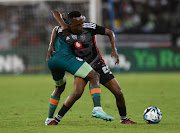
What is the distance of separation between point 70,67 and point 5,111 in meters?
2.99

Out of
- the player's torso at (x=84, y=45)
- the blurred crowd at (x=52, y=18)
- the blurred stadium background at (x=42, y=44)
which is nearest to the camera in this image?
the player's torso at (x=84, y=45)

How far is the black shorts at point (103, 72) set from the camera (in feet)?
23.5

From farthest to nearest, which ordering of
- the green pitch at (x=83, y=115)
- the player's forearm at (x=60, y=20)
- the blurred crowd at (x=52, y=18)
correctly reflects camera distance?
the blurred crowd at (x=52, y=18) → the player's forearm at (x=60, y=20) → the green pitch at (x=83, y=115)

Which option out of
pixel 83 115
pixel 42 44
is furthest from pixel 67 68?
pixel 42 44

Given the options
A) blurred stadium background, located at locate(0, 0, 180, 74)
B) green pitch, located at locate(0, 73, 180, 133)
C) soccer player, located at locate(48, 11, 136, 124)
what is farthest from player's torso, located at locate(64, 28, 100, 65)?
blurred stadium background, located at locate(0, 0, 180, 74)

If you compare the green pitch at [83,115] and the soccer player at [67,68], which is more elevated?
the soccer player at [67,68]

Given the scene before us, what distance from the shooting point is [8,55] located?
22562mm

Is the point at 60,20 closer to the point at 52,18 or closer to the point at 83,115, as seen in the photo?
the point at 83,115

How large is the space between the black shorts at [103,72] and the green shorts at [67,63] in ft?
1.29

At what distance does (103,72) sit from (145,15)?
2120 cm

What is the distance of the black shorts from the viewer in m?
7.16

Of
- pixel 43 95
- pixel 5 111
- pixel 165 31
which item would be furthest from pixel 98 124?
pixel 165 31

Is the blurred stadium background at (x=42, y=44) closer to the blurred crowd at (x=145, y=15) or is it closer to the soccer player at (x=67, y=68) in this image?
the blurred crowd at (x=145, y=15)

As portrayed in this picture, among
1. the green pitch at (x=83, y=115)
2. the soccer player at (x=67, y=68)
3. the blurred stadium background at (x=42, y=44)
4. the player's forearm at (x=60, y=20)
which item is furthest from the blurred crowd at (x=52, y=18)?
the soccer player at (x=67, y=68)
